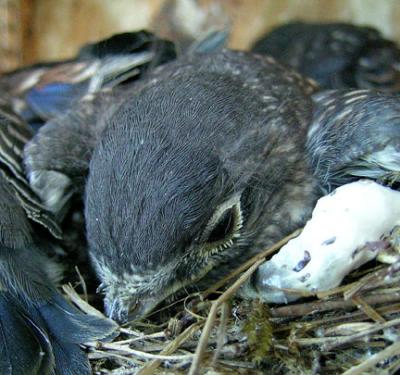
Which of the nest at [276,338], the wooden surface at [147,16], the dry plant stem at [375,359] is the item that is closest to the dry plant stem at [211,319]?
the nest at [276,338]

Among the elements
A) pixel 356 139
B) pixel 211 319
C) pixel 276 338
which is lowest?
pixel 276 338

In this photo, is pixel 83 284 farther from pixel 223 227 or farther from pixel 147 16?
pixel 147 16

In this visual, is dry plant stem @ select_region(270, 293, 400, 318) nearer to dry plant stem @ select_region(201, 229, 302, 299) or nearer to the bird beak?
dry plant stem @ select_region(201, 229, 302, 299)

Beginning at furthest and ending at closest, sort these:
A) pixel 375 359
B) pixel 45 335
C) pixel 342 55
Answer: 1. pixel 342 55
2. pixel 45 335
3. pixel 375 359

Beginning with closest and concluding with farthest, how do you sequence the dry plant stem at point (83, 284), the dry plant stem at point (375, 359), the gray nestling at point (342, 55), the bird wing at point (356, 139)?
the dry plant stem at point (375, 359) → the bird wing at point (356, 139) → the dry plant stem at point (83, 284) → the gray nestling at point (342, 55)

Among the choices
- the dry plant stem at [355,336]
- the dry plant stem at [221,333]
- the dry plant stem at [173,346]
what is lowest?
the dry plant stem at [355,336]

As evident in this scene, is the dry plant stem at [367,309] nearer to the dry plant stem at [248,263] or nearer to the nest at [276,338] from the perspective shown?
the nest at [276,338]

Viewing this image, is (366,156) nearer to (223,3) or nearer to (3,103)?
(3,103)

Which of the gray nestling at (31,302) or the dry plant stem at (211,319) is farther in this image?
the gray nestling at (31,302)

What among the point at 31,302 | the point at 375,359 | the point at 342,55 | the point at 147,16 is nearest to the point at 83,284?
the point at 31,302
